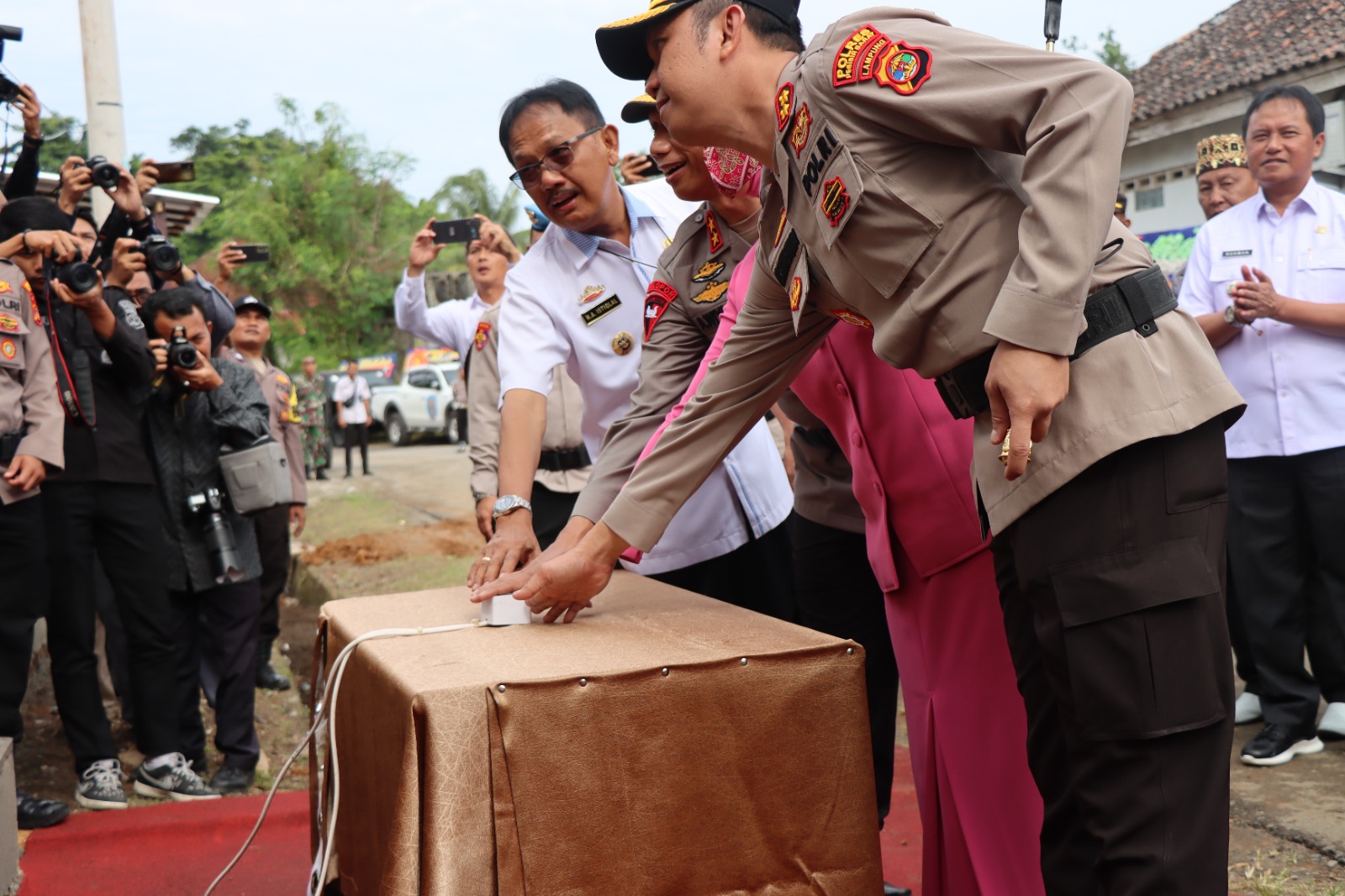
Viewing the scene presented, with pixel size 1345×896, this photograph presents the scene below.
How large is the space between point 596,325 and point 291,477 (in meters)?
2.89

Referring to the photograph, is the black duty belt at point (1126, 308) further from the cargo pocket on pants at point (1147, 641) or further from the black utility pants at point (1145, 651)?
the cargo pocket on pants at point (1147, 641)

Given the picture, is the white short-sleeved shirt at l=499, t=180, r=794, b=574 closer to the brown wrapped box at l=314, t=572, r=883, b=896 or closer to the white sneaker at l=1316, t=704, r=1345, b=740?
the brown wrapped box at l=314, t=572, r=883, b=896

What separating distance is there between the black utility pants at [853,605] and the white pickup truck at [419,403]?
53.1 ft

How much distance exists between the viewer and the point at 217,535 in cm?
400

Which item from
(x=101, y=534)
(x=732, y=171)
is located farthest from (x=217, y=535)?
(x=732, y=171)

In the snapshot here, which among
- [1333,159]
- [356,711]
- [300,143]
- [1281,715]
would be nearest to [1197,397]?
[356,711]

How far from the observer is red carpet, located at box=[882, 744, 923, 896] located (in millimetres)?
2678

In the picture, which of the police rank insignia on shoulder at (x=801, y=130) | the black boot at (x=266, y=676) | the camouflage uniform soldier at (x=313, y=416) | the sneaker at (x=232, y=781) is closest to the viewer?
the police rank insignia on shoulder at (x=801, y=130)

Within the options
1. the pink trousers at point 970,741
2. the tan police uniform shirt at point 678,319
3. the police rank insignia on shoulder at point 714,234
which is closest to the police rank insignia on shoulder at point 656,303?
the tan police uniform shirt at point 678,319

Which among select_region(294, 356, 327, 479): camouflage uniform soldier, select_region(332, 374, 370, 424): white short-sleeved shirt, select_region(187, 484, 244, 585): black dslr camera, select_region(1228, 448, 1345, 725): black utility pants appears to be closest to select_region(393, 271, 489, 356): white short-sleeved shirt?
select_region(187, 484, 244, 585): black dslr camera

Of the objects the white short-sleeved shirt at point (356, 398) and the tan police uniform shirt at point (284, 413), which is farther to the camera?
the white short-sleeved shirt at point (356, 398)

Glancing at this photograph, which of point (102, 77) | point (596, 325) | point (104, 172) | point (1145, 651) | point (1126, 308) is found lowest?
point (1145, 651)

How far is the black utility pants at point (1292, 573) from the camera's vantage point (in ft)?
11.4

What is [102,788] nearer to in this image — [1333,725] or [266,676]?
[266,676]
